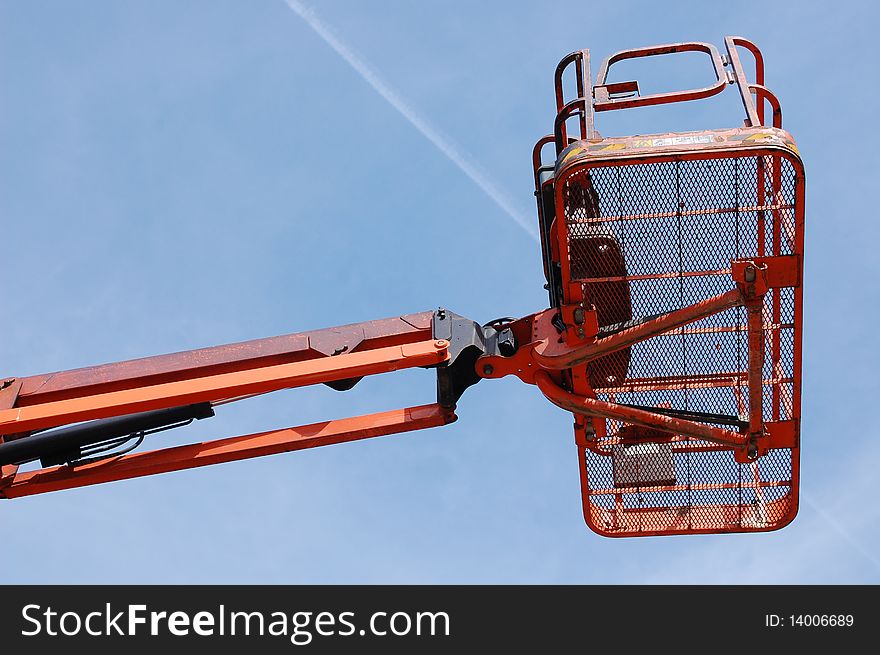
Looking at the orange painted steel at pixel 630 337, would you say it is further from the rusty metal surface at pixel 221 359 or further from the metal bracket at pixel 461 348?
the rusty metal surface at pixel 221 359

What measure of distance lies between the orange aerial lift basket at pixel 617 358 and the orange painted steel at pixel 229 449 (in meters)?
0.01

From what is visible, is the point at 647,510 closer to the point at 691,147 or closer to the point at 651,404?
the point at 651,404

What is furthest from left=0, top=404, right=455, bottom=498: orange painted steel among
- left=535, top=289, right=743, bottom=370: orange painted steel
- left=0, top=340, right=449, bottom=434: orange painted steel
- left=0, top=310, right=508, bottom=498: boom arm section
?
left=535, top=289, right=743, bottom=370: orange painted steel

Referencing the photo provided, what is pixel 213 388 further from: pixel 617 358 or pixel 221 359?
pixel 617 358

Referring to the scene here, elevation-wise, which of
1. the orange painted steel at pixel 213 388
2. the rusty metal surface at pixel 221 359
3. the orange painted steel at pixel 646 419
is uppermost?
the rusty metal surface at pixel 221 359

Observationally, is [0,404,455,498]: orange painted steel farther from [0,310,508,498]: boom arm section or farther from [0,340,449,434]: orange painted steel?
[0,340,449,434]: orange painted steel

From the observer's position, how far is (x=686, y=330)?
958cm

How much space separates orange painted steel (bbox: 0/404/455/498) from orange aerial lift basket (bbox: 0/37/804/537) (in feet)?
0.05

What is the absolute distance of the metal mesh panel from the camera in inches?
357

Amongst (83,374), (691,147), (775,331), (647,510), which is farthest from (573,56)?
(83,374)

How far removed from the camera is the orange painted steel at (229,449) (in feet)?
31.9

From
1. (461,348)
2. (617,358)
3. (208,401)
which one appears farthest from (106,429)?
(617,358)

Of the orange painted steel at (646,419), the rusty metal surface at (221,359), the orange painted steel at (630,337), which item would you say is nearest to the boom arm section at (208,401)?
the rusty metal surface at (221,359)

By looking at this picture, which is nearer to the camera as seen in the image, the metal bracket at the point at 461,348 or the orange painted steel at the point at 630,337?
the orange painted steel at the point at 630,337
